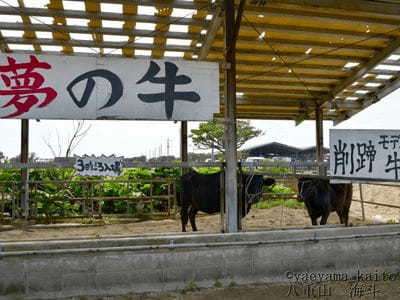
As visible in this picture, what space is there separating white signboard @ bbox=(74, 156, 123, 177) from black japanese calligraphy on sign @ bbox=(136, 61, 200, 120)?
870 mm

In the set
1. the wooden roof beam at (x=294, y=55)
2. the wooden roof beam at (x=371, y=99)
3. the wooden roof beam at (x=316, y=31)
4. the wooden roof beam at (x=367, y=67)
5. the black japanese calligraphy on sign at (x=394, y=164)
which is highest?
the wooden roof beam at (x=316, y=31)

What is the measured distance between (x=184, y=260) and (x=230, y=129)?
179cm

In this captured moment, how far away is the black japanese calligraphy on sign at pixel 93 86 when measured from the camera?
473 cm

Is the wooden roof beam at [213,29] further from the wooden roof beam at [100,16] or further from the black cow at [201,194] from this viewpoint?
the black cow at [201,194]

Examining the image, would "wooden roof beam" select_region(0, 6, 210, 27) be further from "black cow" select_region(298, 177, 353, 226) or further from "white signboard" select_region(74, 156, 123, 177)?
"black cow" select_region(298, 177, 353, 226)

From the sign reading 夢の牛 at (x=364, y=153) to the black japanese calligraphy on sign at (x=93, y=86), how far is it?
2909mm

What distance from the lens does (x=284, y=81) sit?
966 centimetres

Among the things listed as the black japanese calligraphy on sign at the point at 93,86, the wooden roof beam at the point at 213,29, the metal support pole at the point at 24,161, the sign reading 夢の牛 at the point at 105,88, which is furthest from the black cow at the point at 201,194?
the metal support pole at the point at 24,161

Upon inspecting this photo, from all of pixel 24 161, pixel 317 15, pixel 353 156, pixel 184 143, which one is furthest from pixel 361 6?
pixel 24 161

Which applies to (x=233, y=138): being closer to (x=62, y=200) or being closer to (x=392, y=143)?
(x=392, y=143)

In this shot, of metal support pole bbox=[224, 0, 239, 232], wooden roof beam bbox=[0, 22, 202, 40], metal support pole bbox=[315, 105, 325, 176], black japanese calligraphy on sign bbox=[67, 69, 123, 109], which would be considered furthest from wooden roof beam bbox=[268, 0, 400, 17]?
metal support pole bbox=[315, 105, 325, 176]

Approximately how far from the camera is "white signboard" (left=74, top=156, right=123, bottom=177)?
4.61 meters

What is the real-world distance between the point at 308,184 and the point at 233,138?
3028 millimetres

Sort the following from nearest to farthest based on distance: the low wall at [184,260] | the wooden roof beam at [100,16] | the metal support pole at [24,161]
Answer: the low wall at [184,260] → the wooden roof beam at [100,16] → the metal support pole at [24,161]
